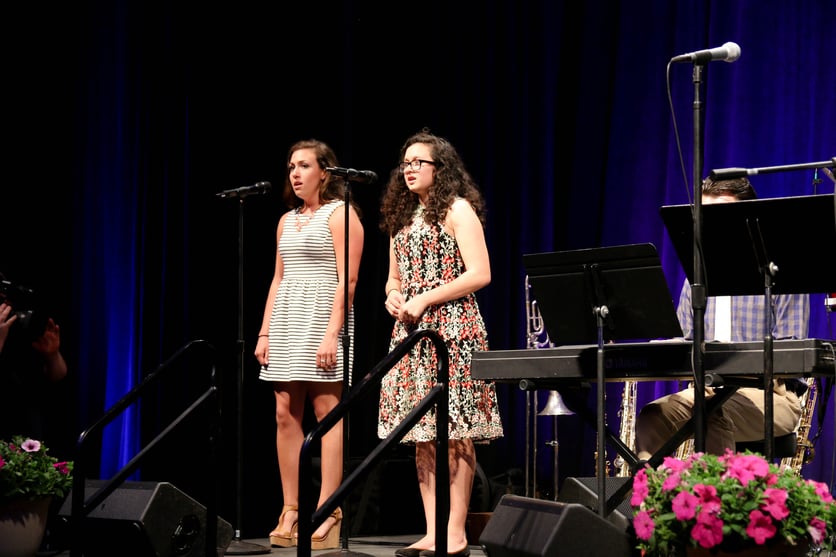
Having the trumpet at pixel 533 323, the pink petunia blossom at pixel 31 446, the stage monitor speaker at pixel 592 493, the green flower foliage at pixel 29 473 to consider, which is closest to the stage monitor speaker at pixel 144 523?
the green flower foliage at pixel 29 473

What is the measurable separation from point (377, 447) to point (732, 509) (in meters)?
1.02

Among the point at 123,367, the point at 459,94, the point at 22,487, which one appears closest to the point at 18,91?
the point at 123,367

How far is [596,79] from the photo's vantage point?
6.72 meters

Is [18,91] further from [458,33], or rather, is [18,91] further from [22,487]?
[458,33]

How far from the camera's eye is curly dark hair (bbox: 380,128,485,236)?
4406 mm

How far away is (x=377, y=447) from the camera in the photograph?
3182mm

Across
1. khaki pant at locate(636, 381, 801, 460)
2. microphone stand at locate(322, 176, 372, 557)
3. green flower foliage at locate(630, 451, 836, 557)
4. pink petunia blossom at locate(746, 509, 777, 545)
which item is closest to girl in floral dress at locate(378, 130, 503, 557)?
microphone stand at locate(322, 176, 372, 557)

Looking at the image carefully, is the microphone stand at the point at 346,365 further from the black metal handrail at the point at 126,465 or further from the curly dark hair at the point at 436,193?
the black metal handrail at the point at 126,465

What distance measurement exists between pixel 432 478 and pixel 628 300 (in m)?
1.37

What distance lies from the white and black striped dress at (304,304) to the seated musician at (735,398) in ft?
4.76

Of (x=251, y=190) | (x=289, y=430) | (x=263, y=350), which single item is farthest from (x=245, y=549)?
(x=251, y=190)

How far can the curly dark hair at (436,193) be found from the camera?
441 cm

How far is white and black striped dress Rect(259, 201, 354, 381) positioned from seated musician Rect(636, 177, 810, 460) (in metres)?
1.45

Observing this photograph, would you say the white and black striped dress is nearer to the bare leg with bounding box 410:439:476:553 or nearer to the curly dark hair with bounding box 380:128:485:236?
the curly dark hair with bounding box 380:128:485:236
